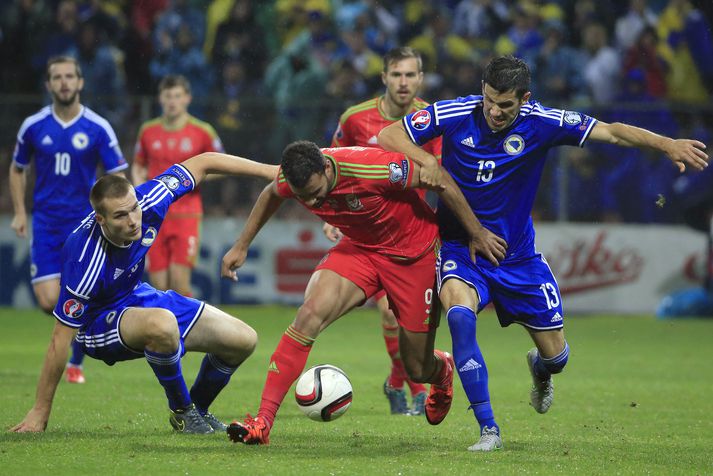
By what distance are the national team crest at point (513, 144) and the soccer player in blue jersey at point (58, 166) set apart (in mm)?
4530

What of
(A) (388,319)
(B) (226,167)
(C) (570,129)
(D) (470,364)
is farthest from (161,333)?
(C) (570,129)

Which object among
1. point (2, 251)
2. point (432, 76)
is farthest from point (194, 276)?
point (432, 76)

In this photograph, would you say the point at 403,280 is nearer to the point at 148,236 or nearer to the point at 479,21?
the point at 148,236

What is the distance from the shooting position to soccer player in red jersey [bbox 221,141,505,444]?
6.96m

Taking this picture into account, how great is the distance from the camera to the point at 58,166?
10734 mm

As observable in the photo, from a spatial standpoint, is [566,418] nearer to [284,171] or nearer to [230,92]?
[284,171]

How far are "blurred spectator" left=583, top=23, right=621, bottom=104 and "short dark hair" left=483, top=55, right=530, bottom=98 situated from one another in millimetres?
10433

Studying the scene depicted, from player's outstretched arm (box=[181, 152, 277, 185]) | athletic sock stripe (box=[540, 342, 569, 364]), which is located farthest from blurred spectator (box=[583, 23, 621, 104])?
player's outstretched arm (box=[181, 152, 277, 185])

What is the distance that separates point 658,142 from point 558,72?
10.4 meters

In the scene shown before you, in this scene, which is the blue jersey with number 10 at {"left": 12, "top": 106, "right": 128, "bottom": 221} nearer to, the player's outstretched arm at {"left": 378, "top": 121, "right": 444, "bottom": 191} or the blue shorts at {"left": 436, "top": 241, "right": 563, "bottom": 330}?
the player's outstretched arm at {"left": 378, "top": 121, "right": 444, "bottom": 191}

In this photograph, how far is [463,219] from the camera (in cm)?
726

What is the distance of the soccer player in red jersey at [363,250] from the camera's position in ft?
22.8

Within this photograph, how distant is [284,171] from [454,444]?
191cm

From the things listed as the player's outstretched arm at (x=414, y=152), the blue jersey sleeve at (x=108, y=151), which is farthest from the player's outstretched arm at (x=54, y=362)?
the blue jersey sleeve at (x=108, y=151)
